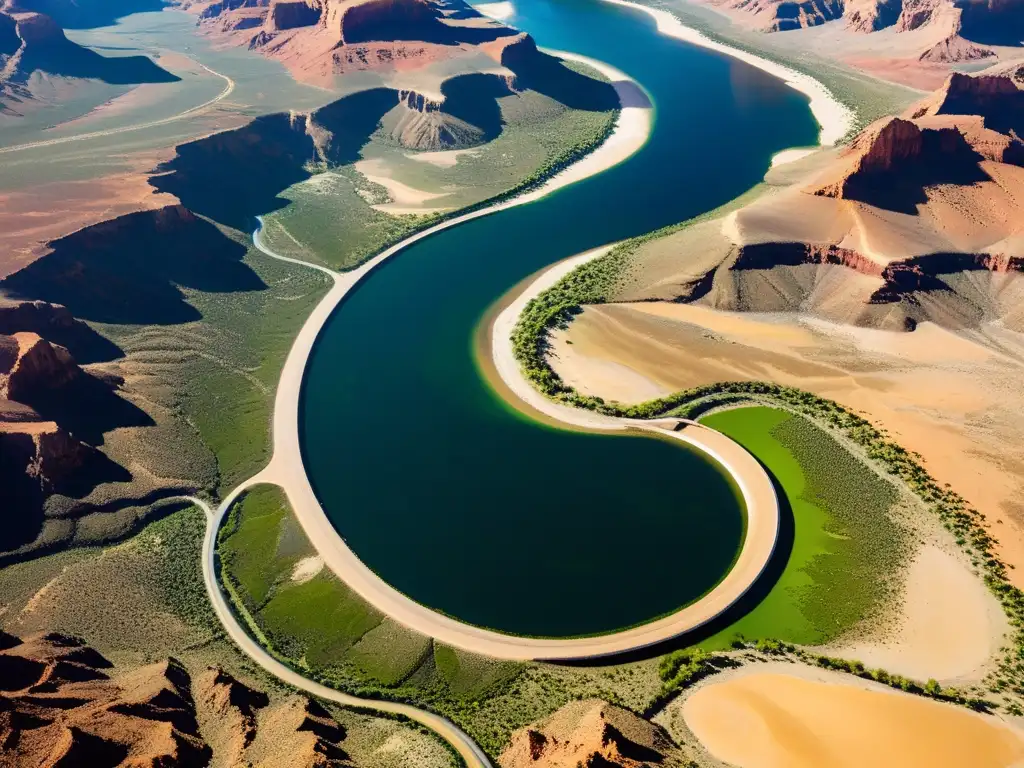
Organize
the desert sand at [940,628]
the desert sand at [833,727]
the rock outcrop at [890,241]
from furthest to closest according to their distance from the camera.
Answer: the rock outcrop at [890,241], the desert sand at [940,628], the desert sand at [833,727]

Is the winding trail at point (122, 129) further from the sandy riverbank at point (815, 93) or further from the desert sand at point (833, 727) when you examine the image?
the desert sand at point (833, 727)

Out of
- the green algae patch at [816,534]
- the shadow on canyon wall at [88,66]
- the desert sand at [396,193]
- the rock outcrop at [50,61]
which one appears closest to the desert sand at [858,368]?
the green algae patch at [816,534]

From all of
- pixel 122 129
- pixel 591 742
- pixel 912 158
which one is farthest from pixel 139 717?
pixel 122 129

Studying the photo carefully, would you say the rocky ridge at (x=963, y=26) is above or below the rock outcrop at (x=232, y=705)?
above

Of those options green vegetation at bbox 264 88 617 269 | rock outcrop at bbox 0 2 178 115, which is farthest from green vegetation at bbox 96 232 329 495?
rock outcrop at bbox 0 2 178 115

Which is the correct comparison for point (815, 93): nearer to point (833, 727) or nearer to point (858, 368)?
point (858, 368)

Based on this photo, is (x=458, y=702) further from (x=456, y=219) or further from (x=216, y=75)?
(x=216, y=75)

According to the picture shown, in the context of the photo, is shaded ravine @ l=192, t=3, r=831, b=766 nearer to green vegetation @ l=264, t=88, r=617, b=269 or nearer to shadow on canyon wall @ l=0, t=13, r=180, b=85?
green vegetation @ l=264, t=88, r=617, b=269

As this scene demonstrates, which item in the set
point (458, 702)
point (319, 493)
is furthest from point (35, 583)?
point (458, 702)
